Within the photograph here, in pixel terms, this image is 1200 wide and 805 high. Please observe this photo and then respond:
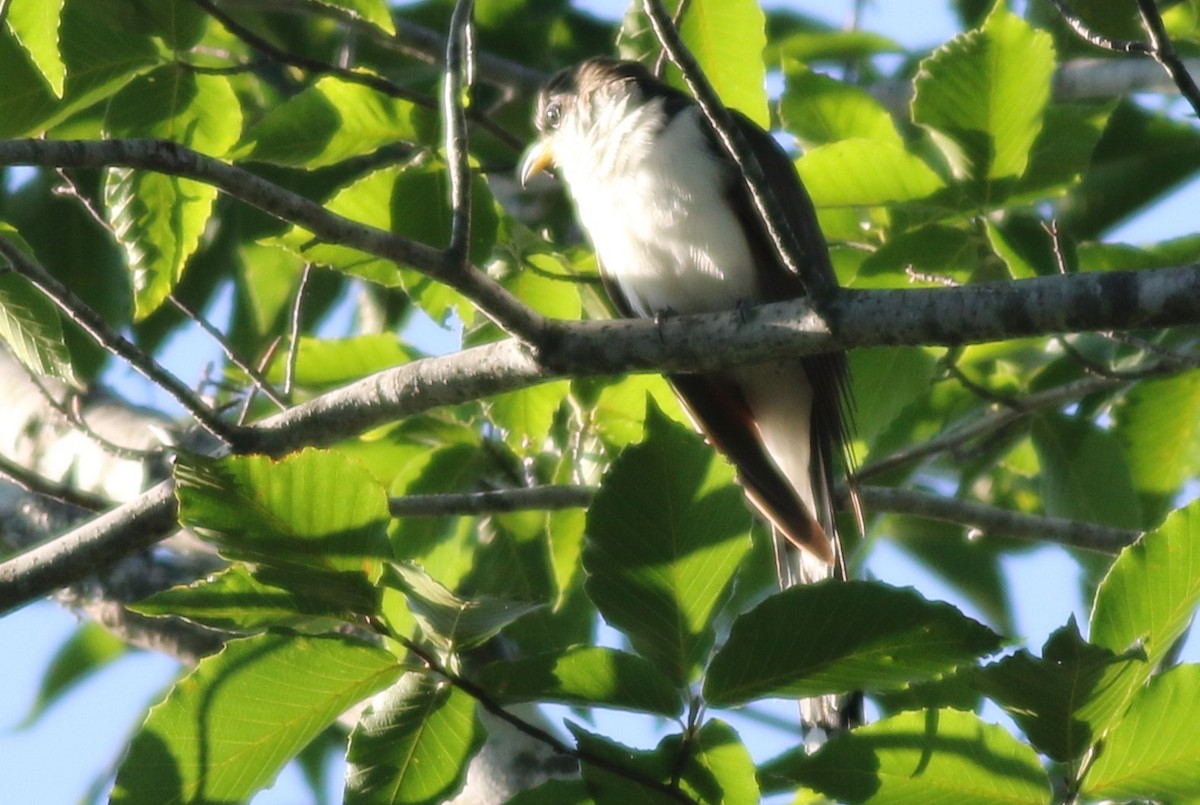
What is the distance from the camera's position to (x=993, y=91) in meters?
3.32

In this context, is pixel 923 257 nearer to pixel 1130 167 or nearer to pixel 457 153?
pixel 457 153

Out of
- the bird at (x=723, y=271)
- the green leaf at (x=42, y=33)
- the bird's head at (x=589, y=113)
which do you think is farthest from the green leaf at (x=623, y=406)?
the green leaf at (x=42, y=33)

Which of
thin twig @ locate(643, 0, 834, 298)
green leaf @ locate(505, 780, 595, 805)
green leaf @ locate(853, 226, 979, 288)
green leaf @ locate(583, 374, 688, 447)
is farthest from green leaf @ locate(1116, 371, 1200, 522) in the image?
green leaf @ locate(505, 780, 595, 805)

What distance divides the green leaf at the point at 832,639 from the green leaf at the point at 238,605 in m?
0.58

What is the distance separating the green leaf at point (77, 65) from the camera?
3369 millimetres

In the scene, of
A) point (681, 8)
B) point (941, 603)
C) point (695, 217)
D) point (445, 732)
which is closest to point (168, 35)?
point (681, 8)

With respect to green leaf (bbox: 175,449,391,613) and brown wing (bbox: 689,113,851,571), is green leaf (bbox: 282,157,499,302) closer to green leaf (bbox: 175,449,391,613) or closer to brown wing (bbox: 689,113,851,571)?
brown wing (bbox: 689,113,851,571)

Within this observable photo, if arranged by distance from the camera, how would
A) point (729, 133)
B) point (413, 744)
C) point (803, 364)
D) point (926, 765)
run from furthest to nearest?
point (803, 364) < point (729, 133) < point (413, 744) < point (926, 765)

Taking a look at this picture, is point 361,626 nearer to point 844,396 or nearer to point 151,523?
point 151,523

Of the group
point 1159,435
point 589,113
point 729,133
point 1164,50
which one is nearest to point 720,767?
point 729,133

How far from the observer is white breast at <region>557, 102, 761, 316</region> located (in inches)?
174

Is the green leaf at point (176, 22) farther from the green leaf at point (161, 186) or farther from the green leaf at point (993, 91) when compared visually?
the green leaf at point (993, 91)

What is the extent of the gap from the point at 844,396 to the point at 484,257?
4.08 feet

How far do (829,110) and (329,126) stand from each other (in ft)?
4.39
